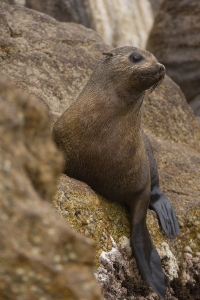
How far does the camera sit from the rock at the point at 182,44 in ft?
38.3

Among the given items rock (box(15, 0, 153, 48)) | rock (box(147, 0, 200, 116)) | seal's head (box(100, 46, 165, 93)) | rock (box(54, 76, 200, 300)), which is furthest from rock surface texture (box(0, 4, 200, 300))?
rock (box(15, 0, 153, 48))

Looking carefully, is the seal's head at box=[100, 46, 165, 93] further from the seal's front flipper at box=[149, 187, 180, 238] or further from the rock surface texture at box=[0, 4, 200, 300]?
the seal's front flipper at box=[149, 187, 180, 238]

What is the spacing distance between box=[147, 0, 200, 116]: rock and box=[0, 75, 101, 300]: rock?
935 cm

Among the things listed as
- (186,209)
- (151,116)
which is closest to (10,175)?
(186,209)

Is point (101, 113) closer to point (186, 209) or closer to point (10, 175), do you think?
point (186, 209)

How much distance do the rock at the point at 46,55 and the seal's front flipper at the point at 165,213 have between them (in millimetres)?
1358

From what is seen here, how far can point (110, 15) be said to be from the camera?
13.9 meters

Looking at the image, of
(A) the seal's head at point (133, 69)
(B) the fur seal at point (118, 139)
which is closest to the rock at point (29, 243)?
(B) the fur seal at point (118, 139)

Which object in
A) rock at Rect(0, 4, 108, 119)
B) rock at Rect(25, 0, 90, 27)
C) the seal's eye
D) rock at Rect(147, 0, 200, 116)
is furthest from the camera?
rock at Rect(25, 0, 90, 27)

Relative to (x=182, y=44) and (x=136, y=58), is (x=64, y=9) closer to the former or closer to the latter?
(x=182, y=44)

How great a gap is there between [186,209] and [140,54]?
5.21 ft

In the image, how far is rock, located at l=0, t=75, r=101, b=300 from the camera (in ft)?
7.86

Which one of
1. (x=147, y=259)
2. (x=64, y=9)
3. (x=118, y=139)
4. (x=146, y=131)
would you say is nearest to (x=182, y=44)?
(x=64, y=9)

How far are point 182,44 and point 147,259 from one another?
284 inches
